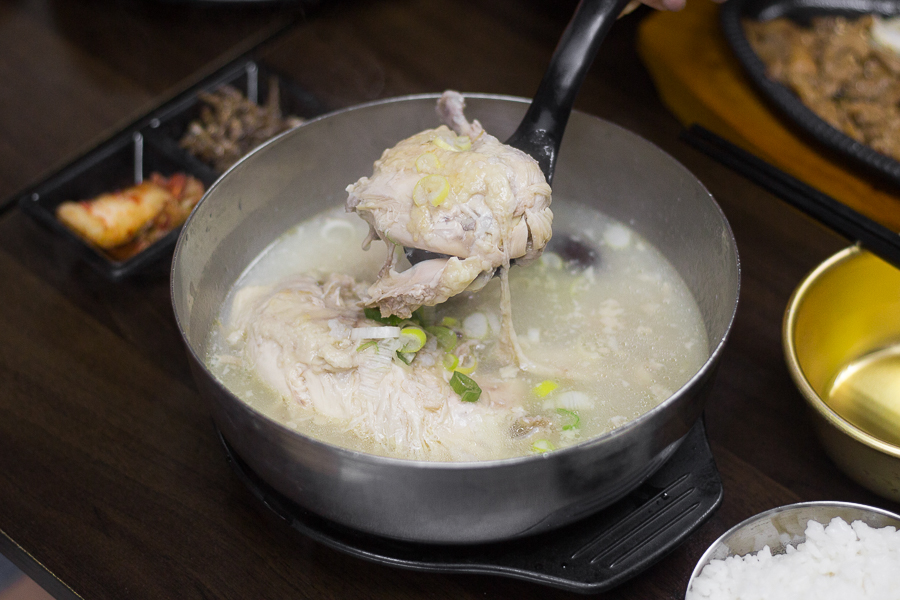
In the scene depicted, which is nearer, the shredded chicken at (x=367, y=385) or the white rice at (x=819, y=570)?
the white rice at (x=819, y=570)

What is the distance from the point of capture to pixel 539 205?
1.51 meters

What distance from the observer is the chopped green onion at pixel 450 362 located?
5.41 ft

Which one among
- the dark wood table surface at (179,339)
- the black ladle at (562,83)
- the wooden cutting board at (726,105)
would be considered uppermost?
the black ladle at (562,83)

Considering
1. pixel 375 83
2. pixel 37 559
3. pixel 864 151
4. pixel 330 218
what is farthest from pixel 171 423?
pixel 864 151

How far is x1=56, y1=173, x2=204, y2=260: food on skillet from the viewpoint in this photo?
212 cm

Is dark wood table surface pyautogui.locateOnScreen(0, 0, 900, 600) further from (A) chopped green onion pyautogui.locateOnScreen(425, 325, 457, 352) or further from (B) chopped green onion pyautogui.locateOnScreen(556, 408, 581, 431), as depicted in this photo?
(A) chopped green onion pyautogui.locateOnScreen(425, 325, 457, 352)

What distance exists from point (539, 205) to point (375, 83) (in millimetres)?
1365

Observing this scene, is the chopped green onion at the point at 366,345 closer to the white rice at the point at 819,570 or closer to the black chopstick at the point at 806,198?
the white rice at the point at 819,570

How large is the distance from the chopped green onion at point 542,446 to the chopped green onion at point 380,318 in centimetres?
41

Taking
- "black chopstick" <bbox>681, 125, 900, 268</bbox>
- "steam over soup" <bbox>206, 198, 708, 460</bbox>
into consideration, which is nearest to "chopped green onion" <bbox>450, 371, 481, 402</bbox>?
"steam over soup" <bbox>206, 198, 708, 460</bbox>

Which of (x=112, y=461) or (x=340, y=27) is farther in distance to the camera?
(x=340, y=27)

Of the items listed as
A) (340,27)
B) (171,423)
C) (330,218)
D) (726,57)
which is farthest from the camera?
(340,27)

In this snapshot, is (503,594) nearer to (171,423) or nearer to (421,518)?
(421,518)

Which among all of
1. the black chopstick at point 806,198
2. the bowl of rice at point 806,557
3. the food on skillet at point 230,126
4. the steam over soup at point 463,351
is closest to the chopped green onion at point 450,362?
the steam over soup at point 463,351
